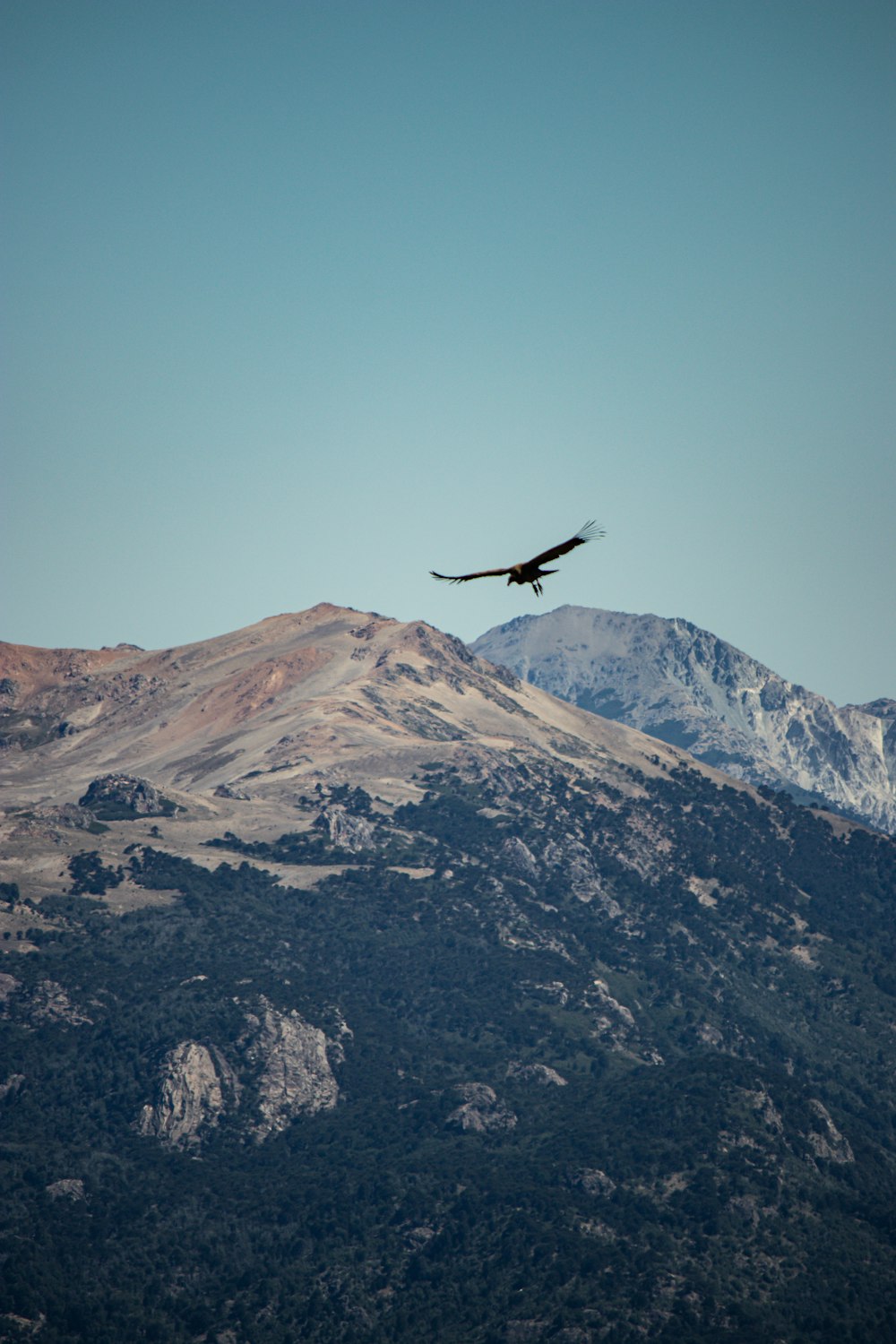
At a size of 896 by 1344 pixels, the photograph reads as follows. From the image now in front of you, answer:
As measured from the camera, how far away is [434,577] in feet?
343

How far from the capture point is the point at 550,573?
10781cm

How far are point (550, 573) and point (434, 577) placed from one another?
7.87m
